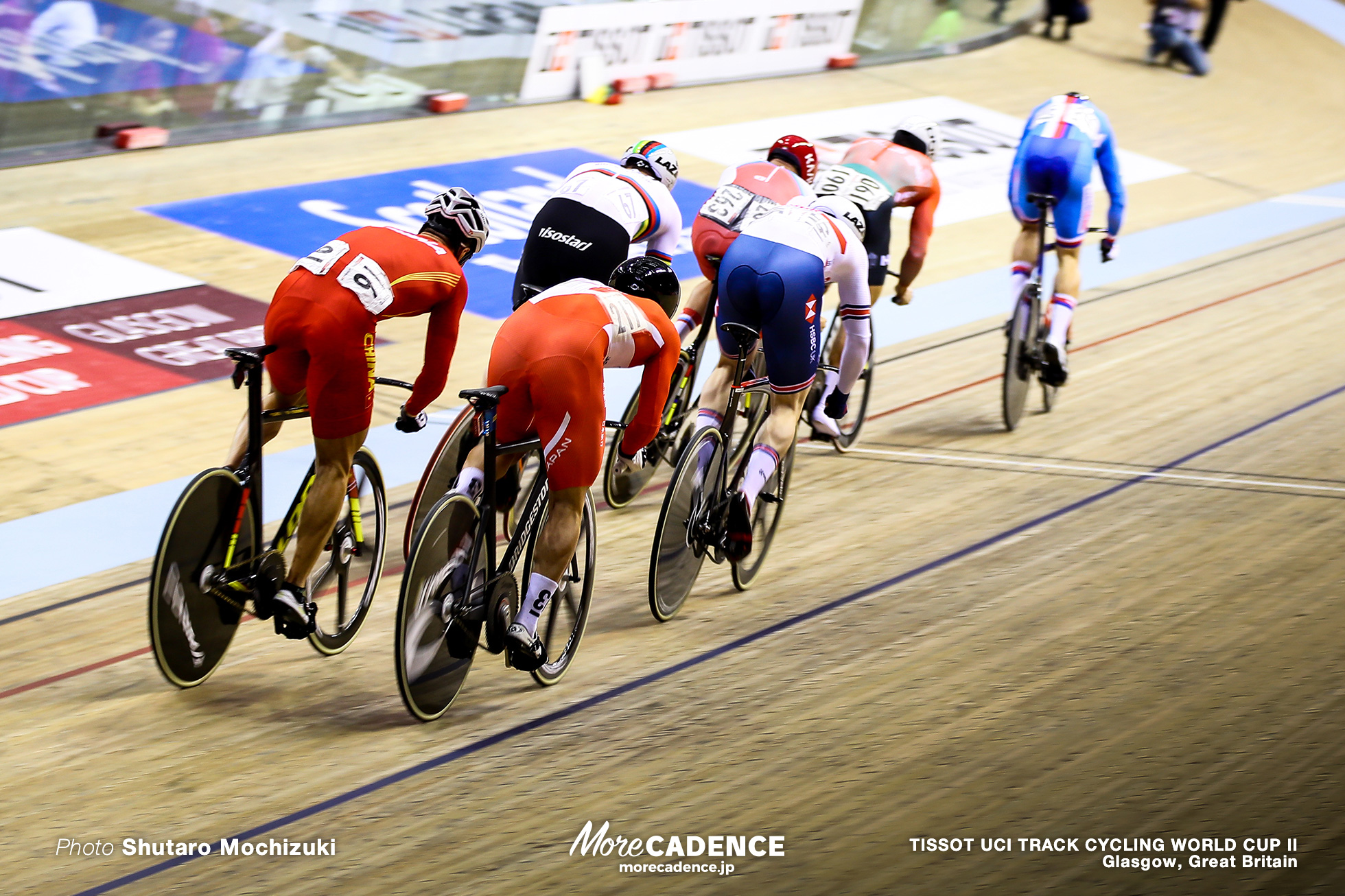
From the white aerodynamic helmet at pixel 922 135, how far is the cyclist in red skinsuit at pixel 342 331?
318 cm

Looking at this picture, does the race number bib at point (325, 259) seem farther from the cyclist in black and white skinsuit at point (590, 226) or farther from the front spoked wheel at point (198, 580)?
the cyclist in black and white skinsuit at point (590, 226)

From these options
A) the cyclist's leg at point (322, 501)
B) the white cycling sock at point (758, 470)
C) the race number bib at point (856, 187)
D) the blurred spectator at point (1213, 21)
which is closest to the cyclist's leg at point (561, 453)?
the cyclist's leg at point (322, 501)

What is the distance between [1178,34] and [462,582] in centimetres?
1684

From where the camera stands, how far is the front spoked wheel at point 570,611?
14.2 feet

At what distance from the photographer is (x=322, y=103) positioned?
1135 centimetres

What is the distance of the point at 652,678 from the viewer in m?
4.57

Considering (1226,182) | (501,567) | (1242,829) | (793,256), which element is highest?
(793,256)

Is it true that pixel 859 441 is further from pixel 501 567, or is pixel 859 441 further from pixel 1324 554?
pixel 501 567

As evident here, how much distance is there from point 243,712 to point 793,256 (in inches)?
94.0

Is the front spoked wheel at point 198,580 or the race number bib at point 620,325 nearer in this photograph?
the front spoked wheel at point 198,580

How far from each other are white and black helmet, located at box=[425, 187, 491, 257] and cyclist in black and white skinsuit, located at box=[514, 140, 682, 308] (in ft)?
3.55

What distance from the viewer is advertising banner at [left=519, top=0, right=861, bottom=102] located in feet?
42.5

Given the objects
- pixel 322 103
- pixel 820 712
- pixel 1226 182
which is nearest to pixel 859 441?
pixel 820 712

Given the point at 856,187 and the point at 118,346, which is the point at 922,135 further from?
the point at 118,346
